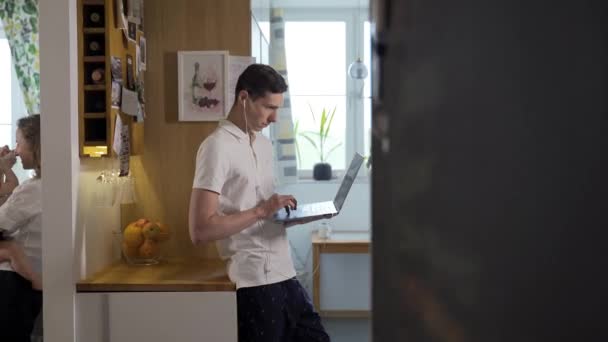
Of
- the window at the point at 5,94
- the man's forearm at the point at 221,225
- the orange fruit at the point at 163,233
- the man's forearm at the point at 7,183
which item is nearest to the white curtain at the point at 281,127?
the window at the point at 5,94

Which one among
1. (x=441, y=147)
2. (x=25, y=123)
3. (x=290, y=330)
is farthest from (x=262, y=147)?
(x=441, y=147)

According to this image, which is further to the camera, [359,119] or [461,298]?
[359,119]

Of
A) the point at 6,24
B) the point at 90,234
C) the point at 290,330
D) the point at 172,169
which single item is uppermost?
the point at 6,24

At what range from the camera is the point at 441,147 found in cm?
11

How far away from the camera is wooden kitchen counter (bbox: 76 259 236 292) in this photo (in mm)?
2221

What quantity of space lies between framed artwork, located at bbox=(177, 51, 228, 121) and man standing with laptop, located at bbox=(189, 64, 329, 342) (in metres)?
0.57

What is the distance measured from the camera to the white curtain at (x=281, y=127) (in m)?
4.68

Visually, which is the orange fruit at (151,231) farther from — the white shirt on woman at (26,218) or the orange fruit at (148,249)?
the white shirt on woman at (26,218)

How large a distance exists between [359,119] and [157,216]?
7.87 feet

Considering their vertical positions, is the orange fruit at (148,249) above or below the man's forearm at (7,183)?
below

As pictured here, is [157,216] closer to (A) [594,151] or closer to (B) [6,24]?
(B) [6,24]

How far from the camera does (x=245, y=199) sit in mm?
2086

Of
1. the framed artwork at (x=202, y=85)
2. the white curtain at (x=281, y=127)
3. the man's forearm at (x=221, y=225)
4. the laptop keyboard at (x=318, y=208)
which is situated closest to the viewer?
the man's forearm at (x=221, y=225)

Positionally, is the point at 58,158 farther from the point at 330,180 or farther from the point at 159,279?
the point at 330,180
